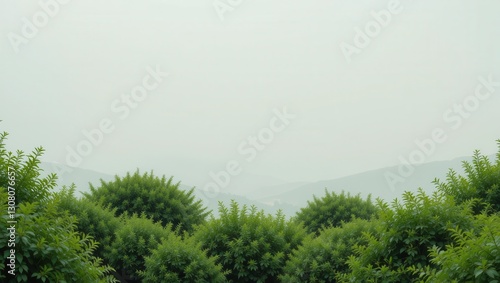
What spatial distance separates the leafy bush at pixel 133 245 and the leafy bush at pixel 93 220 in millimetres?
287

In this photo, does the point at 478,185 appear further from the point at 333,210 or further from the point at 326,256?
the point at 333,210

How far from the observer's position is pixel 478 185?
1001 centimetres

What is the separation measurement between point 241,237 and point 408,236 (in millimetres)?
5122

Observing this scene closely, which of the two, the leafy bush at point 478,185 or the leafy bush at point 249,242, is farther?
the leafy bush at point 249,242

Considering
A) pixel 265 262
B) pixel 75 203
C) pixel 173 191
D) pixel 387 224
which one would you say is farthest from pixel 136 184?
pixel 387 224

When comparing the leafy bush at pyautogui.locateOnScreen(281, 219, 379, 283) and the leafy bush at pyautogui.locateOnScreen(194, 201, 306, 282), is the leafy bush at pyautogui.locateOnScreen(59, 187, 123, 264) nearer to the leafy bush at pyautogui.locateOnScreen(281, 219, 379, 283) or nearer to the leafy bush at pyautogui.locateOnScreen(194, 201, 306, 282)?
the leafy bush at pyautogui.locateOnScreen(194, 201, 306, 282)

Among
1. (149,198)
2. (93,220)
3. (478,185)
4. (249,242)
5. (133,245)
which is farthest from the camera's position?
(149,198)

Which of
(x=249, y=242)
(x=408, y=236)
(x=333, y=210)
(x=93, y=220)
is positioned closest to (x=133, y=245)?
(x=93, y=220)

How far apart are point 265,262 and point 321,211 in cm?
551

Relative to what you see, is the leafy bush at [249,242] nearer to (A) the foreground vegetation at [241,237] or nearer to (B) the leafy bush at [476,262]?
(A) the foreground vegetation at [241,237]

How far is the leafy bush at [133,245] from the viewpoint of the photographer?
13250mm

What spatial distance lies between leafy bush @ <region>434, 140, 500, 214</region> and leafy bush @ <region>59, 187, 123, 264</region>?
27.0 feet

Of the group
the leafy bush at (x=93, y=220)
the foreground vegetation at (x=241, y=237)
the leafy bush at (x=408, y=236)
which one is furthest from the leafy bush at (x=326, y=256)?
the leafy bush at (x=93, y=220)

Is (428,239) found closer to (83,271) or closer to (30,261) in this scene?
(83,271)
